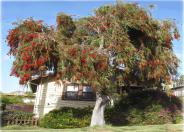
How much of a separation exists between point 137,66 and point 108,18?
10.6 ft

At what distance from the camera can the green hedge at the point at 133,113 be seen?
2353 cm

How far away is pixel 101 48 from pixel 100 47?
0.08 meters

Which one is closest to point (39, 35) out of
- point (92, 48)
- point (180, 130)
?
point (92, 48)

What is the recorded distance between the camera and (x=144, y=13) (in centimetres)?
2012

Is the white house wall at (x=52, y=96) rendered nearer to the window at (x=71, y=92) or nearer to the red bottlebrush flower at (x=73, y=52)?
the window at (x=71, y=92)

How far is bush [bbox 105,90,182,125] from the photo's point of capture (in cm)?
2376

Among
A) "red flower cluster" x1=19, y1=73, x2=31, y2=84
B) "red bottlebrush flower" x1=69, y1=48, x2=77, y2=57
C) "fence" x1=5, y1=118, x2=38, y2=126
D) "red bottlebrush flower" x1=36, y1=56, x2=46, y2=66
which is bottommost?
"fence" x1=5, y1=118, x2=38, y2=126

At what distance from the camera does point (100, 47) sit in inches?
765

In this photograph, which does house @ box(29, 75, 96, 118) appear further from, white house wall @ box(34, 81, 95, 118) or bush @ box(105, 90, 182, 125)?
bush @ box(105, 90, 182, 125)

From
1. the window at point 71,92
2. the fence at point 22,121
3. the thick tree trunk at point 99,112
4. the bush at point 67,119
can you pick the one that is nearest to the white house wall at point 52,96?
the window at point 71,92

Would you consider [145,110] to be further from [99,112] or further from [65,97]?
[65,97]

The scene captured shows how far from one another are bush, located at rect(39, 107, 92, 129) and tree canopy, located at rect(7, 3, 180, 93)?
4228mm

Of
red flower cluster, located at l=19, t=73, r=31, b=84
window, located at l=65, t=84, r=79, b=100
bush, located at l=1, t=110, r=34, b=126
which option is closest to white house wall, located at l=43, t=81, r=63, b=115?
window, located at l=65, t=84, r=79, b=100

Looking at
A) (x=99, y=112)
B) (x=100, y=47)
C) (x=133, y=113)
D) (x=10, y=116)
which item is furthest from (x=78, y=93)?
(x=100, y=47)
